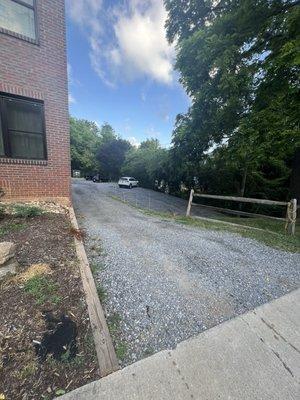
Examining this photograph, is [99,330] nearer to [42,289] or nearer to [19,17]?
[42,289]

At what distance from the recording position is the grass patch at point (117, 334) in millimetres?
1974

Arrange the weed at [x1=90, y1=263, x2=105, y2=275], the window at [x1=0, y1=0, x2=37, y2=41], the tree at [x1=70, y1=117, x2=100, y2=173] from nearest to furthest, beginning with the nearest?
the weed at [x1=90, y1=263, x2=105, y2=275], the window at [x1=0, y1=0, x2=37, y2=41], the tree at [x1=70, y1=117, x2=100, y2=173]

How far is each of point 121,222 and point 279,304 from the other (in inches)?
181

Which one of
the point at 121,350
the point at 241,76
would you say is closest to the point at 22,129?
the point at 121,350

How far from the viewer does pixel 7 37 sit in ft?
18.0

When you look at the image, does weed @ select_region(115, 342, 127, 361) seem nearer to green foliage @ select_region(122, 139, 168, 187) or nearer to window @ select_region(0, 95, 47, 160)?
window @ select_region(0, 95, 47, 160)

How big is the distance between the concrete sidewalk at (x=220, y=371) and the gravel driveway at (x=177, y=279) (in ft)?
0.49

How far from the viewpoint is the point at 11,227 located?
4.36m

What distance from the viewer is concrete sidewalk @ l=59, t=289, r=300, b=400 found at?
5.44ft

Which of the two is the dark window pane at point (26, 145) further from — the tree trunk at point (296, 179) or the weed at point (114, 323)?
the tree trunk at point (296, 179)

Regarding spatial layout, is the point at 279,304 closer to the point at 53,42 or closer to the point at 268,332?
the point at 268,332

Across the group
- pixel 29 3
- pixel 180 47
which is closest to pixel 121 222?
pixel 29 3

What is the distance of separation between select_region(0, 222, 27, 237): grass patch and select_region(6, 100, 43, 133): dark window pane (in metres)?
3.03

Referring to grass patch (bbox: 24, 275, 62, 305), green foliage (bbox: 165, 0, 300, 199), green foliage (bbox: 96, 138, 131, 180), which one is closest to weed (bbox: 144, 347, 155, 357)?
grass patch (bbox: 24, 275, 62, 305)
